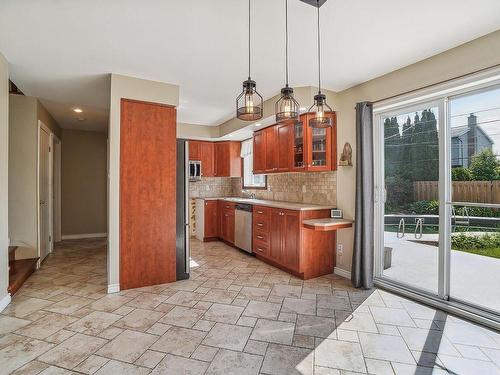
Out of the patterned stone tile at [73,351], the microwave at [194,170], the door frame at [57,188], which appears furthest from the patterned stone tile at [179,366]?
the door frame at [57,188]

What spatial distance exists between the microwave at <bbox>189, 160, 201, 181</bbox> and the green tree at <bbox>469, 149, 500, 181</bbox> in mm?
4894

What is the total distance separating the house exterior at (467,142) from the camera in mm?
2678

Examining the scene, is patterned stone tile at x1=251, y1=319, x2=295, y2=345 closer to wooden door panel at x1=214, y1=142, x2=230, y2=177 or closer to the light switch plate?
the light switch plate

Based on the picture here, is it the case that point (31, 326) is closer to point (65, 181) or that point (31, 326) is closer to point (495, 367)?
point (495, 367)

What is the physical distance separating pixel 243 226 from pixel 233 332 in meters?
2.69

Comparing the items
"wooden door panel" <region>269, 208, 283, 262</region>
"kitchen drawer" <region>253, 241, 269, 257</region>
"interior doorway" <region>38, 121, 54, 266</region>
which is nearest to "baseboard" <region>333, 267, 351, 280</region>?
"wooden door panel" <region>269, 208, 283, 262</region>

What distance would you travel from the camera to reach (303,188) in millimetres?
4621

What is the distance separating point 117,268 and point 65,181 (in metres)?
4.15

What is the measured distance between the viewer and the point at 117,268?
3277mm

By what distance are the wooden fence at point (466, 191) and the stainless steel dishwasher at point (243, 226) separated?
2.58m

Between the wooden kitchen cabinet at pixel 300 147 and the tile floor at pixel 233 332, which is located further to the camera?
the wooden kitchen cabinet at pixel 300 147

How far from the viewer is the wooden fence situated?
8.47 ft

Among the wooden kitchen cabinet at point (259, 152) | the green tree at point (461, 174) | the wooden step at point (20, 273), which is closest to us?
the green tree at point (461, 174)

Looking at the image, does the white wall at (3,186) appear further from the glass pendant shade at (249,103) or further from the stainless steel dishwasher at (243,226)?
the stainless steel dishwasher at (243,226)
